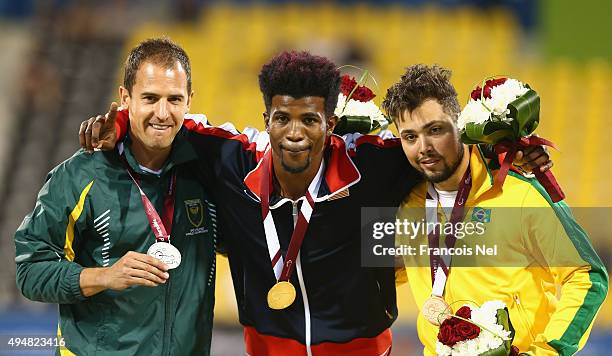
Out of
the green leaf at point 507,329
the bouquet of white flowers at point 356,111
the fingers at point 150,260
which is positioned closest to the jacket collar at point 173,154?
the fingers at point 150,260

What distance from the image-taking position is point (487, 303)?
388 cm

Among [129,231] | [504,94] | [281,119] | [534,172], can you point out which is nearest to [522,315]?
[534,172]

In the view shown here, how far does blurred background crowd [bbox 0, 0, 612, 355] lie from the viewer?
11.1m

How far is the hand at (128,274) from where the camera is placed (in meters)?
3.97

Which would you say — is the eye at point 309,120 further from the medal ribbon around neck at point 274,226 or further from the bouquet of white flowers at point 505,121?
the bouquet of white flowers at point 505,121

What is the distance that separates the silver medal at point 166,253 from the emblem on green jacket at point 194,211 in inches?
9.7

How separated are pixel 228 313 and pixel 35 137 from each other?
171 inches

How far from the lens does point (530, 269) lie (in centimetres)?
409

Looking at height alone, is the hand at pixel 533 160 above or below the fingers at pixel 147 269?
above

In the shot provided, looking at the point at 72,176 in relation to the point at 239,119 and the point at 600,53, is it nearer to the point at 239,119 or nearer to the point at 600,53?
the point at 239,119

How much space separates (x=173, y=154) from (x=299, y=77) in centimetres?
67

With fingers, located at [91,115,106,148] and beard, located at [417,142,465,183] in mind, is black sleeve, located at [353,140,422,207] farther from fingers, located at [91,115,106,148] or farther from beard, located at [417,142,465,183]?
fingers, located at [91,115,106,148]

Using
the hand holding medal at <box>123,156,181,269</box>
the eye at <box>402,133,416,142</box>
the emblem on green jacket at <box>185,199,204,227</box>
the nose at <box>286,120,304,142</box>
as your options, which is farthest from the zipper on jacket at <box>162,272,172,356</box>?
the eye at <box>402,133,416,142</box>

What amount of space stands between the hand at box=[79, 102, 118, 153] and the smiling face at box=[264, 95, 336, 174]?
2.18 ft
